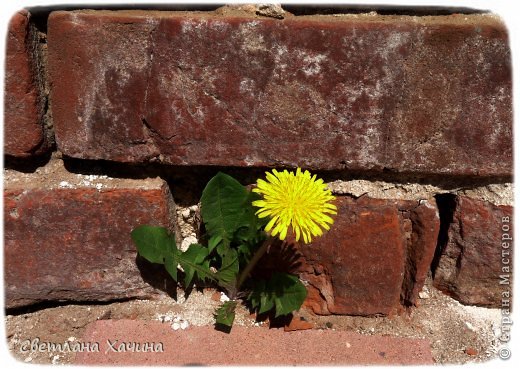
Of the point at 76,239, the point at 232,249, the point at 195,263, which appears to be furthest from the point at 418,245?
the point at 76,239

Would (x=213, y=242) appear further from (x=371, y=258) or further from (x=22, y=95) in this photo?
(x=22, y=95)

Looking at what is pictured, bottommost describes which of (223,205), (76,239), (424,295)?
(424,295)

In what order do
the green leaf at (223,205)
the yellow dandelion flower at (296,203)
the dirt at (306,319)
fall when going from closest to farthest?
the yellow dandelion flower at (296,203) < the green leaf at (223,205) < the dirt at (306,319)

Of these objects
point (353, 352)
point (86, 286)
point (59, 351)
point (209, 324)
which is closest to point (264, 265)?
point (209, 324)

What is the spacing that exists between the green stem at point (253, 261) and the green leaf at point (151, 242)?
22 cm

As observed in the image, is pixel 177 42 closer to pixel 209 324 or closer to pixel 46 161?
pixel 46 161

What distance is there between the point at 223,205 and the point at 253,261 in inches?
6.6

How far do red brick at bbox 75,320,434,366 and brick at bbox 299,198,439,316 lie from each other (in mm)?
94

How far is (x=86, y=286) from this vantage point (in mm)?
1175

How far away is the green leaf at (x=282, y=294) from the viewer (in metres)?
1.11

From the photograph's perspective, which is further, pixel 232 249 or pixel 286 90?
pixel 232 249

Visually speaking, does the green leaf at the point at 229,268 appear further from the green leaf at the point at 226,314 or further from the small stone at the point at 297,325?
the small stone at the point at 297,325

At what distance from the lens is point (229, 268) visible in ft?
3.73

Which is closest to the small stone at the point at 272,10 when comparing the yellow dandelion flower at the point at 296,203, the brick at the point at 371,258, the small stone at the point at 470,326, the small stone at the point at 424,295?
the yellow dandelion flower at the point at 296,203
